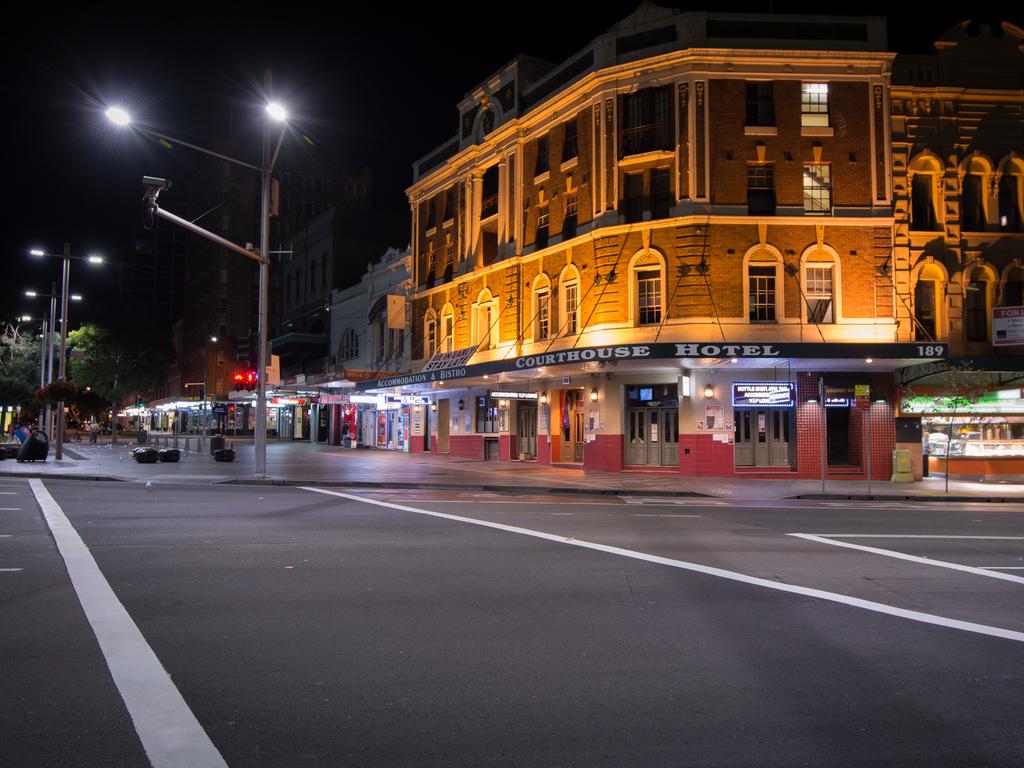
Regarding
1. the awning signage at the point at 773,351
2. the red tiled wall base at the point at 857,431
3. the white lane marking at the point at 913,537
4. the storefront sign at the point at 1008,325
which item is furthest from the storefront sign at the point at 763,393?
the white lane marking at the point at 913,537

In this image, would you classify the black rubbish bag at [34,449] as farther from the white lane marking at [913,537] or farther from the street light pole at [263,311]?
the white lane marking at [913,537]

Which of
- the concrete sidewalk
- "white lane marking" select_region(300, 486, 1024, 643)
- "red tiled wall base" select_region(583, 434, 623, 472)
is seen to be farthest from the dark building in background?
"white lane marking" select_region(300, 486, 1024, 643)

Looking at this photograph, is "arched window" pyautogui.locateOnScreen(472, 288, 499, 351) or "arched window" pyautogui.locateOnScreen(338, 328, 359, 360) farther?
"arched window" pyautogui.locateOnScreen(338, 328, 359, 360)


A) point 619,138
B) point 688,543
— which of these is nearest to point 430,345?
point 619,138

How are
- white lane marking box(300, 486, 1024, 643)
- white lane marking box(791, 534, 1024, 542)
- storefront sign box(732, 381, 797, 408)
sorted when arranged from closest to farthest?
white lane marking box(300, 486, 1024, 643), white lane marking box(791, 534, 1024, 542), storefront sign box(732, 381, 797, 408)

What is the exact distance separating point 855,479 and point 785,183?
10.3 m

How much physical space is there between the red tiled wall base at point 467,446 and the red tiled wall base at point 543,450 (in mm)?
→ 4950

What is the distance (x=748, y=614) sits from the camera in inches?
293

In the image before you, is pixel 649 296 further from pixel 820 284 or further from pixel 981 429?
pixel 981 429

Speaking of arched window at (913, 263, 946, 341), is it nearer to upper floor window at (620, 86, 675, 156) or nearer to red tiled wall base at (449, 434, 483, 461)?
upper floor window at (620, 86, 675, 156)

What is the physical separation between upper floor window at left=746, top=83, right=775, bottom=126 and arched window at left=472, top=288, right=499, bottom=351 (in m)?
13.3

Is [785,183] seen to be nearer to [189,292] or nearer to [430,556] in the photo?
[430,556]

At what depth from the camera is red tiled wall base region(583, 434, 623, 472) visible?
1150 inches

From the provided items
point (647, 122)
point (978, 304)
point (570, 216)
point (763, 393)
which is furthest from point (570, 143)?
point (978, 304)
